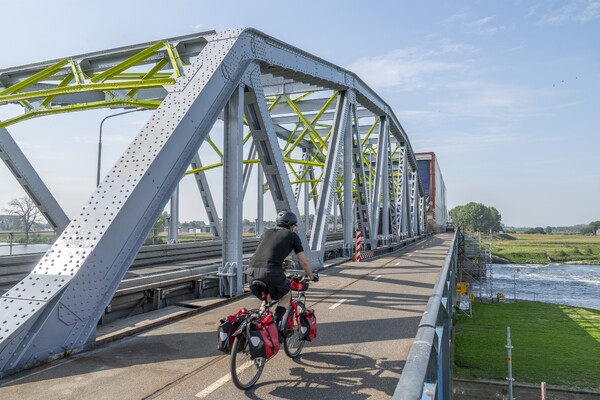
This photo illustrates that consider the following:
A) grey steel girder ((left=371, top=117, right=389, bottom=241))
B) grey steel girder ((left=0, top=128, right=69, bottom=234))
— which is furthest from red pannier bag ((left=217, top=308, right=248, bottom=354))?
grey steel girder ((left=371, top=117, right=389, bottom=241))

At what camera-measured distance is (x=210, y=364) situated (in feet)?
17.1

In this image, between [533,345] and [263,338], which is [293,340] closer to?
[263,338]

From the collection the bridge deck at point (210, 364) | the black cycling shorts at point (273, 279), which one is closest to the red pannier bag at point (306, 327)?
the bridge deck at point (210, 364)

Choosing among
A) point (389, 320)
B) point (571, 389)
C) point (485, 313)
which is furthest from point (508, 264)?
point (389, 320)

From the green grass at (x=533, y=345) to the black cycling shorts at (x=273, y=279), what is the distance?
17.6 metres

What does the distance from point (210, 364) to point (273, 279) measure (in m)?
1.46

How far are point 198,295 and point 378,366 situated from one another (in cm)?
521

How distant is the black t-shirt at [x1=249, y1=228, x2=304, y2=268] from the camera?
4.86 meters

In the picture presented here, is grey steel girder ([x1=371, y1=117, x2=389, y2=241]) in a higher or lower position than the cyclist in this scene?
higher

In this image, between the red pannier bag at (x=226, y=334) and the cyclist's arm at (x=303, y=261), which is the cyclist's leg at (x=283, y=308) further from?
the red pannier bag at (x=226, y=334)

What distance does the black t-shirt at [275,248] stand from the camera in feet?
15.9

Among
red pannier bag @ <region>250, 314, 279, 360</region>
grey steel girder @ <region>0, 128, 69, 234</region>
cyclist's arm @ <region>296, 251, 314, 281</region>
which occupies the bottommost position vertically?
red pannier bag @ <region>250, 314, 279, 360</region>

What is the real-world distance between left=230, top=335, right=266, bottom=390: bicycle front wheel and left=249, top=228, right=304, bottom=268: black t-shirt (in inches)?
34.7

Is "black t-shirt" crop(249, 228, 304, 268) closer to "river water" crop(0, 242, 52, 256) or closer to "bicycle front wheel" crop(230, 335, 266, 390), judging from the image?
"bicycle front wheel" crop(230, 335, 266, 390)
